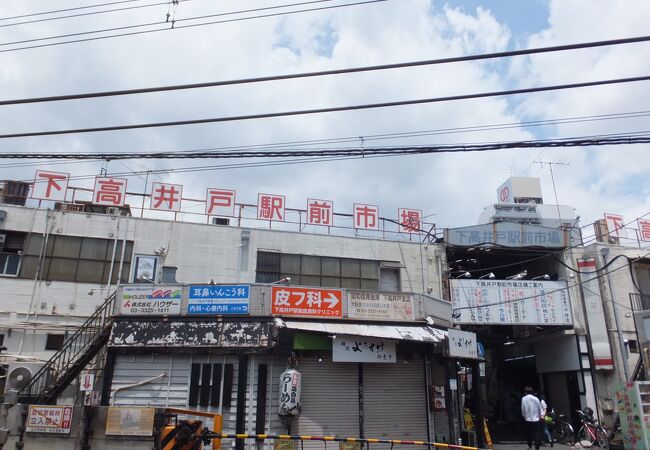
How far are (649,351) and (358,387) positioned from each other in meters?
12.3

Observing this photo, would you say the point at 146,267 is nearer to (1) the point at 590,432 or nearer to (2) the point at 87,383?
(2) the point at 87,383

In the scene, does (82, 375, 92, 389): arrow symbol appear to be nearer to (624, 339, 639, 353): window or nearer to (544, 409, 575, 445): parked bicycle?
(544, 409, 575, 445): parked bicycle

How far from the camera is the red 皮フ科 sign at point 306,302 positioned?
591 inches

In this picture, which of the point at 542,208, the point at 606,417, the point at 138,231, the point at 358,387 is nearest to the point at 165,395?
the point at 358,387

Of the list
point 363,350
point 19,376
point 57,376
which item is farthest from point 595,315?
point 19,376

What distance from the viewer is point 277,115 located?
29.9ft

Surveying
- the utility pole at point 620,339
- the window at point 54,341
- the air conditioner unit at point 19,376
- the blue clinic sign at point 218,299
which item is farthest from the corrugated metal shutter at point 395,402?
the utility pole at point 620,339

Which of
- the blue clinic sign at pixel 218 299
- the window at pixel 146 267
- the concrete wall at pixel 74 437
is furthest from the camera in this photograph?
the window at pixel 146 267

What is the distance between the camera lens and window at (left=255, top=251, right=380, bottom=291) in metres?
21.7

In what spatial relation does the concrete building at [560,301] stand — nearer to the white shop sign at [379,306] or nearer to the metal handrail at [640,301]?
the metal handrail at [640,301]

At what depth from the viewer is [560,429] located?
2148 cm

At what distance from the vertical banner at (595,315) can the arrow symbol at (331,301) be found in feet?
47.8

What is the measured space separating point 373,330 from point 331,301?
1621mm

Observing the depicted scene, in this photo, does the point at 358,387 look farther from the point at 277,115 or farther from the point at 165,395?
the point at 277,115
